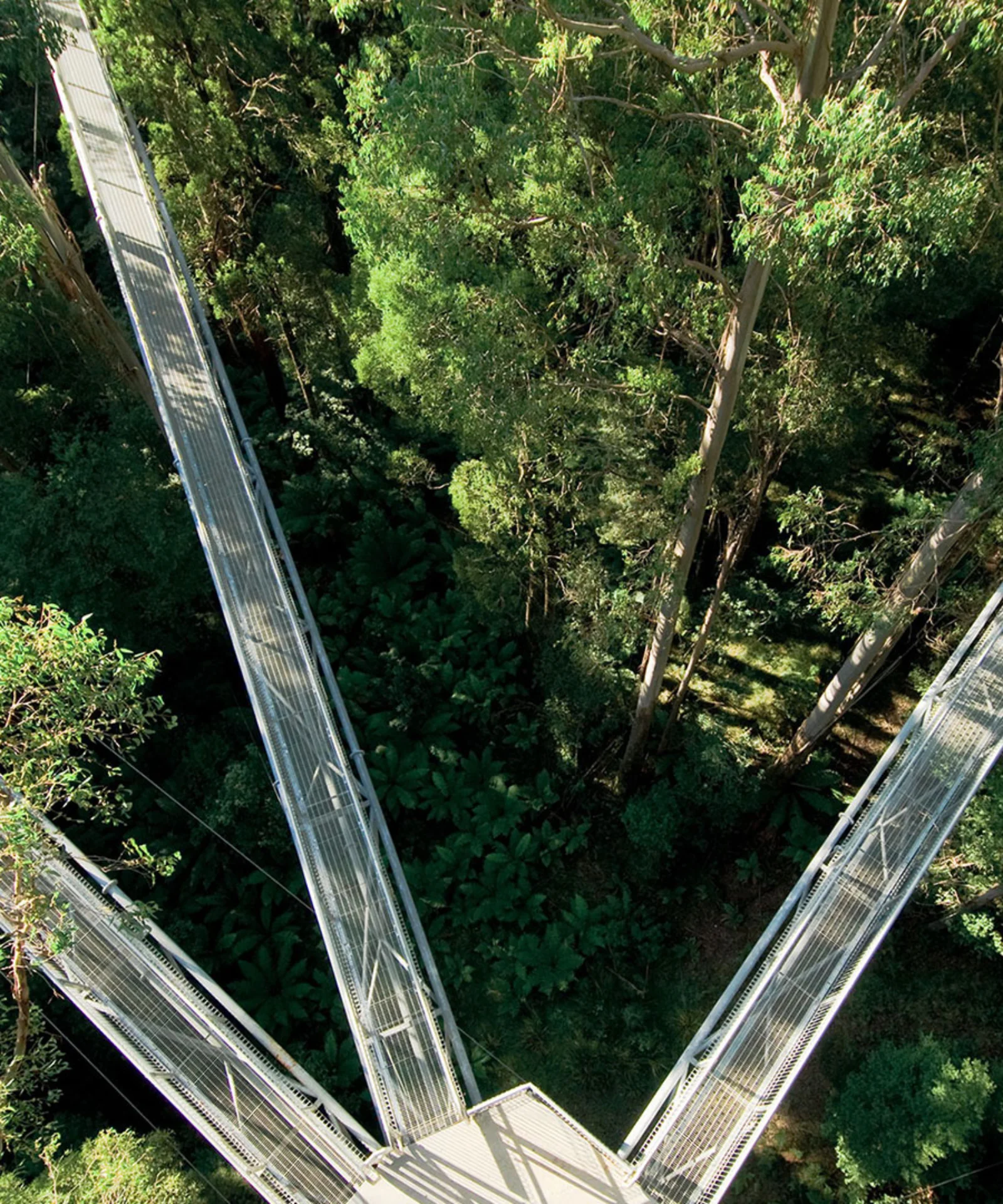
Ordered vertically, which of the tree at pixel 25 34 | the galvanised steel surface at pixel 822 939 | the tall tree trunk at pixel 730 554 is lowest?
the galvanised steel surface at pixel 822 939

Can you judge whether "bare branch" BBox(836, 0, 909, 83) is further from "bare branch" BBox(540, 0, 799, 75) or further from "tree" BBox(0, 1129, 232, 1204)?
"tree" BBox(0, 1129, 232, 1204)

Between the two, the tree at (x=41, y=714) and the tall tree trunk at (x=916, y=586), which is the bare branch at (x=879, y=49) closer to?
the tall tree trunk at (x=916, y=586)

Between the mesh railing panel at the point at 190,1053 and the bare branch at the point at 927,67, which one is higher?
the bare branch at the point at 927,67

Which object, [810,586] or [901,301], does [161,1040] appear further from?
[901,301]

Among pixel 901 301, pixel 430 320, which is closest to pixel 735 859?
pixel 901 301

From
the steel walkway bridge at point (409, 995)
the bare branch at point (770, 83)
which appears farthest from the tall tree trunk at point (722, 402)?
the steel walkway bridge at point (409, 995)

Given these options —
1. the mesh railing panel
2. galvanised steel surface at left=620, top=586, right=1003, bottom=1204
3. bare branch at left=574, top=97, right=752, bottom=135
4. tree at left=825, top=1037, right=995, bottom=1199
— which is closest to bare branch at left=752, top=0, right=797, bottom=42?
bare branch at left=574, top=97, right=752, bottom=135

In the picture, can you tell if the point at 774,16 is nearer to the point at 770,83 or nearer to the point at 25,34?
the point at 770,83
